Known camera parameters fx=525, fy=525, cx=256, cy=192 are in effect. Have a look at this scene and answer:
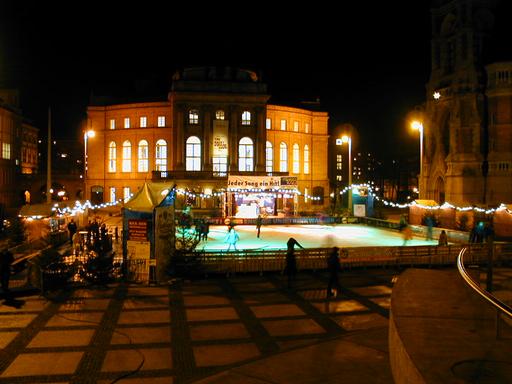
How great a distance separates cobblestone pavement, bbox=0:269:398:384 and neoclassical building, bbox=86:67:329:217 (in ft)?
131

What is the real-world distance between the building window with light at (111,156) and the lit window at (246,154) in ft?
65.0

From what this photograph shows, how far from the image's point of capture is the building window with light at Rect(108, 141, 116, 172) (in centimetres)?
7862

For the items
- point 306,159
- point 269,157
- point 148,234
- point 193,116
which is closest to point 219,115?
point 193,116

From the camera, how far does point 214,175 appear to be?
68812 mm

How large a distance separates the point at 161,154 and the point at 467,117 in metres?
41.4

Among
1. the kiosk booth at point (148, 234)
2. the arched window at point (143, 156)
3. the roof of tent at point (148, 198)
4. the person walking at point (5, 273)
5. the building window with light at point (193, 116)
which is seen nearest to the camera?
the person walking at point (5, 273)

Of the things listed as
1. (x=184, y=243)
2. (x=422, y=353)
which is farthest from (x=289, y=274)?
(x=422, y=353)

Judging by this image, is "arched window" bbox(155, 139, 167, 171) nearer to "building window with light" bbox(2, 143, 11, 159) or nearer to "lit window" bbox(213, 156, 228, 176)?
"lit window" bbox(213, 156, 228, 176)

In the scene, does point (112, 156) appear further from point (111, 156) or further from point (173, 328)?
point (173, 328)

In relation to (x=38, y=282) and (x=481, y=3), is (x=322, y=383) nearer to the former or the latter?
(x=38, y=282)

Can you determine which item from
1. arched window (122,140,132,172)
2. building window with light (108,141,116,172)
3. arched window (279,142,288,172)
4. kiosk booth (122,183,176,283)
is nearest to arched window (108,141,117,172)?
building window with light (108,141,116,172)

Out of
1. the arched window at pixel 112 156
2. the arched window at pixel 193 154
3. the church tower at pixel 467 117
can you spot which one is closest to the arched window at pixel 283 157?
the arched window at pixel 193 154

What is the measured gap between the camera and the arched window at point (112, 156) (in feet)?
258

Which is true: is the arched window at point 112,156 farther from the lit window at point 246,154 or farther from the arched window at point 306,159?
the arched window at point 306,159
